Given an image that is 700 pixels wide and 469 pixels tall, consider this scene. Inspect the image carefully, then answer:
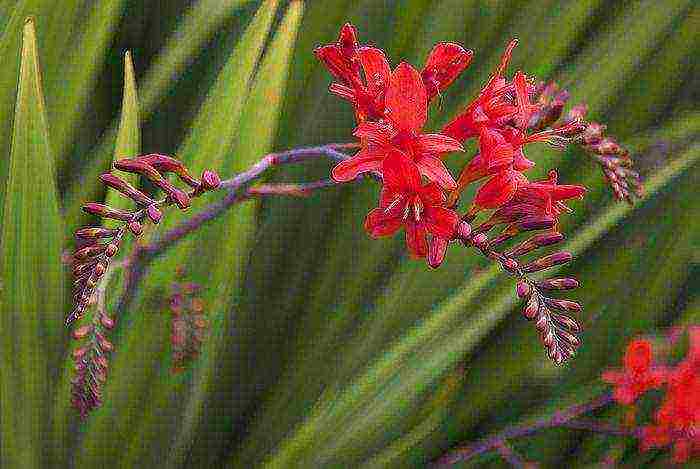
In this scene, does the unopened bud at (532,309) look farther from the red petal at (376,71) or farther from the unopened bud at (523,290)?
the red petal at (376,71)

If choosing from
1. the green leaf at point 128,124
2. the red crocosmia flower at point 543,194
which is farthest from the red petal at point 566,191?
the green leaf at point 128,124

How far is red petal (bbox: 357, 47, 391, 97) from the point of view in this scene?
436 mm

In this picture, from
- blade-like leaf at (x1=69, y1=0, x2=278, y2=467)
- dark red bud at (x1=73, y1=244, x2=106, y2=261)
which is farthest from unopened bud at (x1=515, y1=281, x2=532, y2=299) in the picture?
blade-like leaf at (x1=69, y1=0, x2=278, y2=467)

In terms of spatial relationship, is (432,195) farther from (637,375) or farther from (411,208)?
(637,375)

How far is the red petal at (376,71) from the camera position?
0.44m

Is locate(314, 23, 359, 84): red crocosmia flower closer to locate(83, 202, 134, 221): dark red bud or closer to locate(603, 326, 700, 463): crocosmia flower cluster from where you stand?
locate(83, 202, 134, 221): dark red bud

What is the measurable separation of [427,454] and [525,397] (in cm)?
16

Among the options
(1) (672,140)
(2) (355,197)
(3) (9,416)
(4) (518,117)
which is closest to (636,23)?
(1) (672,140)

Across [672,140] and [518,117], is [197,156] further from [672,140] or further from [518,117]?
[672,140]

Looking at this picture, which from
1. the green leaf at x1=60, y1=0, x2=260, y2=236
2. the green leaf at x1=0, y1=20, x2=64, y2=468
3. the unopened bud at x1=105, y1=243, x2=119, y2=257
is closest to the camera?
the unopened bud at x1=105, y1=243, x2=119, y2=257

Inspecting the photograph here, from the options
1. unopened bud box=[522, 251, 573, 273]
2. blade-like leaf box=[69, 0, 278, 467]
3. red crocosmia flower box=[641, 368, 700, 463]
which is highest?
unopened bud box=[522, 251, 573, 273]

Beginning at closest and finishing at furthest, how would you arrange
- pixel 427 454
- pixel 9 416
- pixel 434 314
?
pixel 9 416 → pixel 434 314 → pixel 427 454

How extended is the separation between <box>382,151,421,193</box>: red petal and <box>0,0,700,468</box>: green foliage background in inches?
10.0

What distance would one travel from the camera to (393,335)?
0.85 meters
